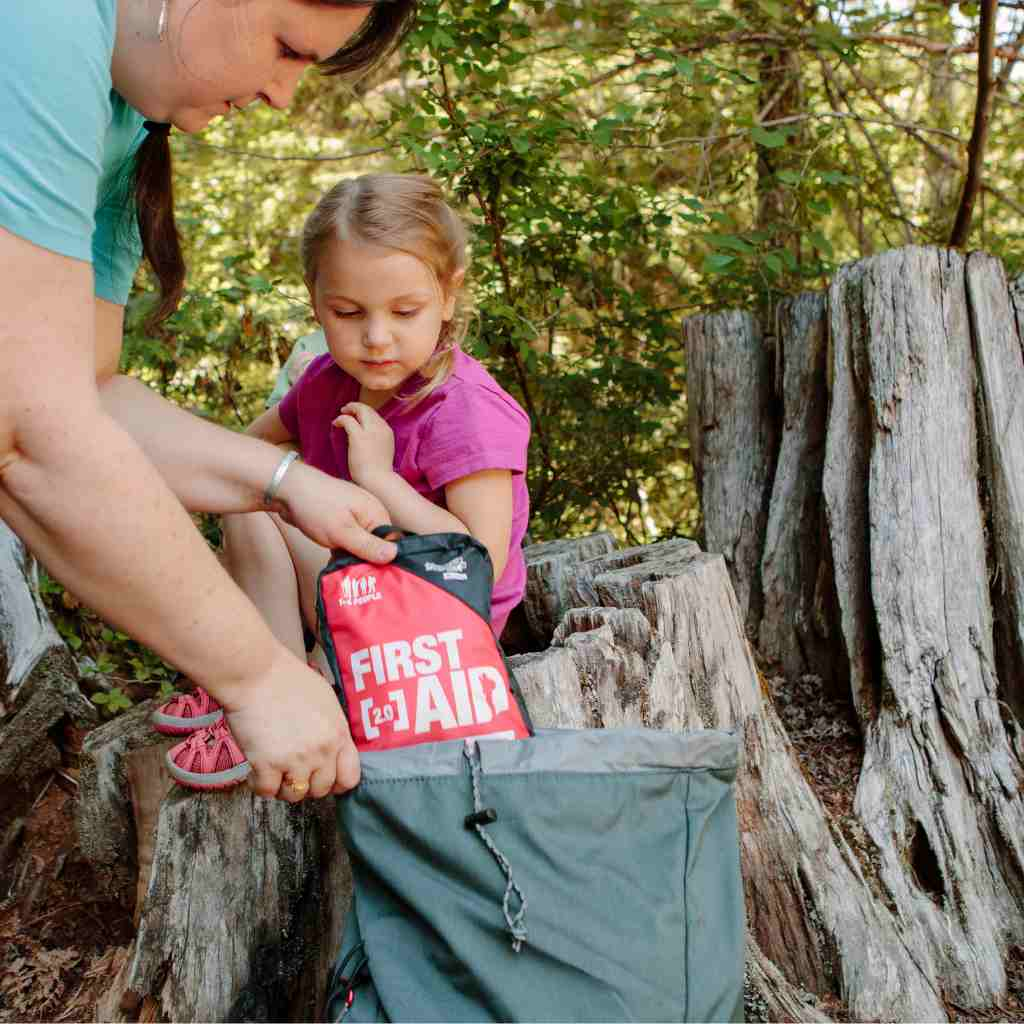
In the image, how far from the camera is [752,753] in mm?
2631

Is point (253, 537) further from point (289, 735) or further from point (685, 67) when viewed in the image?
point (685, 67)

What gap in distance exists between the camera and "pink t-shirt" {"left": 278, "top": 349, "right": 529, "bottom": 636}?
2.21 m

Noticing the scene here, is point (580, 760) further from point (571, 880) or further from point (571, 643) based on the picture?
point (571, 643)

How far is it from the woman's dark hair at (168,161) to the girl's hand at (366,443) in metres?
0.46

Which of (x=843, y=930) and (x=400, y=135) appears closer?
(x=843, y=930)

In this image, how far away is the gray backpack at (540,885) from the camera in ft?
4.91

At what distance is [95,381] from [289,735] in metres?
0.60

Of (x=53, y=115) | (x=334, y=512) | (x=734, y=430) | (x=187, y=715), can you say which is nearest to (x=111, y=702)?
(x=187, y=715)

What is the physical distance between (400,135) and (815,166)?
2285 mm

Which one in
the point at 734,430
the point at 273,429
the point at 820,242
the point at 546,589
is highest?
the point at 820,242

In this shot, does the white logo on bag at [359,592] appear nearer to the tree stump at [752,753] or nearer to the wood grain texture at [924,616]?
the tree stump at [752,753]

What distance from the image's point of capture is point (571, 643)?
2357 millimetres

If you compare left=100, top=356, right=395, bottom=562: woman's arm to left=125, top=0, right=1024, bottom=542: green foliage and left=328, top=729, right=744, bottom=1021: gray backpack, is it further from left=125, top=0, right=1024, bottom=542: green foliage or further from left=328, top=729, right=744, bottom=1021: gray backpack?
left=125, top=0, right=1024, bottom=542: green foliage

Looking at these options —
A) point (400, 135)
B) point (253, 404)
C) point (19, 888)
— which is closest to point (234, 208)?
point (253, 404)
